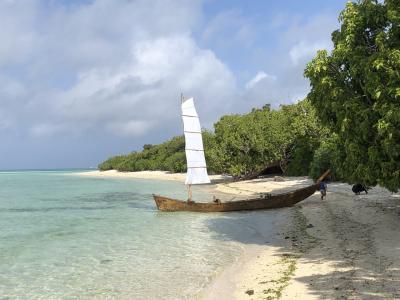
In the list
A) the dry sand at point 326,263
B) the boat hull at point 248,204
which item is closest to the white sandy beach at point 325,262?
the dry sand at point 326,263

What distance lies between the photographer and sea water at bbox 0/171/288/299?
39.0 ft

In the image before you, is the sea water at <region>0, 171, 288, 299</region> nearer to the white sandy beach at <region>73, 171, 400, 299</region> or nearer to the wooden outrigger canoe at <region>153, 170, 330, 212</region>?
the wooden outrigger canoe at <region>153, 170, 330, 212</region>

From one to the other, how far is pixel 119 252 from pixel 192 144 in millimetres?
11388

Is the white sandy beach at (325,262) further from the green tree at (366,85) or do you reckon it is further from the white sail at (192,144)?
the white sail at (192,144)

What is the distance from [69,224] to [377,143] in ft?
62.2

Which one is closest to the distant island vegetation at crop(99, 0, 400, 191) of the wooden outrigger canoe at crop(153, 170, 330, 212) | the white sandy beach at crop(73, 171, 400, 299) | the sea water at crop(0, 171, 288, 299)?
the white sandy beach at crop(73, 171, 400, 299)

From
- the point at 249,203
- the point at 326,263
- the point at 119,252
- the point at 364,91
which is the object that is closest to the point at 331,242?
the point at 326,263

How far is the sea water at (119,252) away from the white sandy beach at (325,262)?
3.31ft

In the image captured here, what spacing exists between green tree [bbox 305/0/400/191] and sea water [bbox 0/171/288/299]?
5.82m

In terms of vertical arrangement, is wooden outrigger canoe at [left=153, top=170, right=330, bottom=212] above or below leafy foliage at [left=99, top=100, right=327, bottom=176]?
below

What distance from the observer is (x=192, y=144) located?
87.8 feet

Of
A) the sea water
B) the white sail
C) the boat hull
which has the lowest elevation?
the sea water

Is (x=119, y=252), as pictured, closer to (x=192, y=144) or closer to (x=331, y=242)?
(x=331, y=242)

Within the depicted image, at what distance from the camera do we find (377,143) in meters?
13.5
